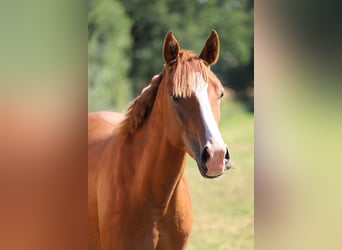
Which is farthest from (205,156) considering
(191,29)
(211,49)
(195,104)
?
(191,29)

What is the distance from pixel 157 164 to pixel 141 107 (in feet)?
0.73

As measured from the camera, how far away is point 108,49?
195 centimetres

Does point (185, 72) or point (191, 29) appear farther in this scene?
point (191, 29)

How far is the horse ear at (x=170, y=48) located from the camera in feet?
6.07

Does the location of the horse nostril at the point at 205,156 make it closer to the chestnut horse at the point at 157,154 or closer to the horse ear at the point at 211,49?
the chestnut horse at the point at 157,154

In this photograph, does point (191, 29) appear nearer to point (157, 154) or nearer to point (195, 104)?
point (195, 104)

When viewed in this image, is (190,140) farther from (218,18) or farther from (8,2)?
(8,2)

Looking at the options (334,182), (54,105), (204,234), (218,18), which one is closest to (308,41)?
(218,18)

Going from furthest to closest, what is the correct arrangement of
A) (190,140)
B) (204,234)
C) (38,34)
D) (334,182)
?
(334,182) → (204,234) → (38,34) → (190,140)

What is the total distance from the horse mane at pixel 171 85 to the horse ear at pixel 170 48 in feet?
0.06

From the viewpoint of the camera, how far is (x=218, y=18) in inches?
78.2

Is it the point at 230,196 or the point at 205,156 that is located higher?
the point at 205,156

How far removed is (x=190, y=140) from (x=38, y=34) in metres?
0.70

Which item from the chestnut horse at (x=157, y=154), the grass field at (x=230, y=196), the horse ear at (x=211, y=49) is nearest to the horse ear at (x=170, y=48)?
the chestnut horse at (x=157, y=154)
